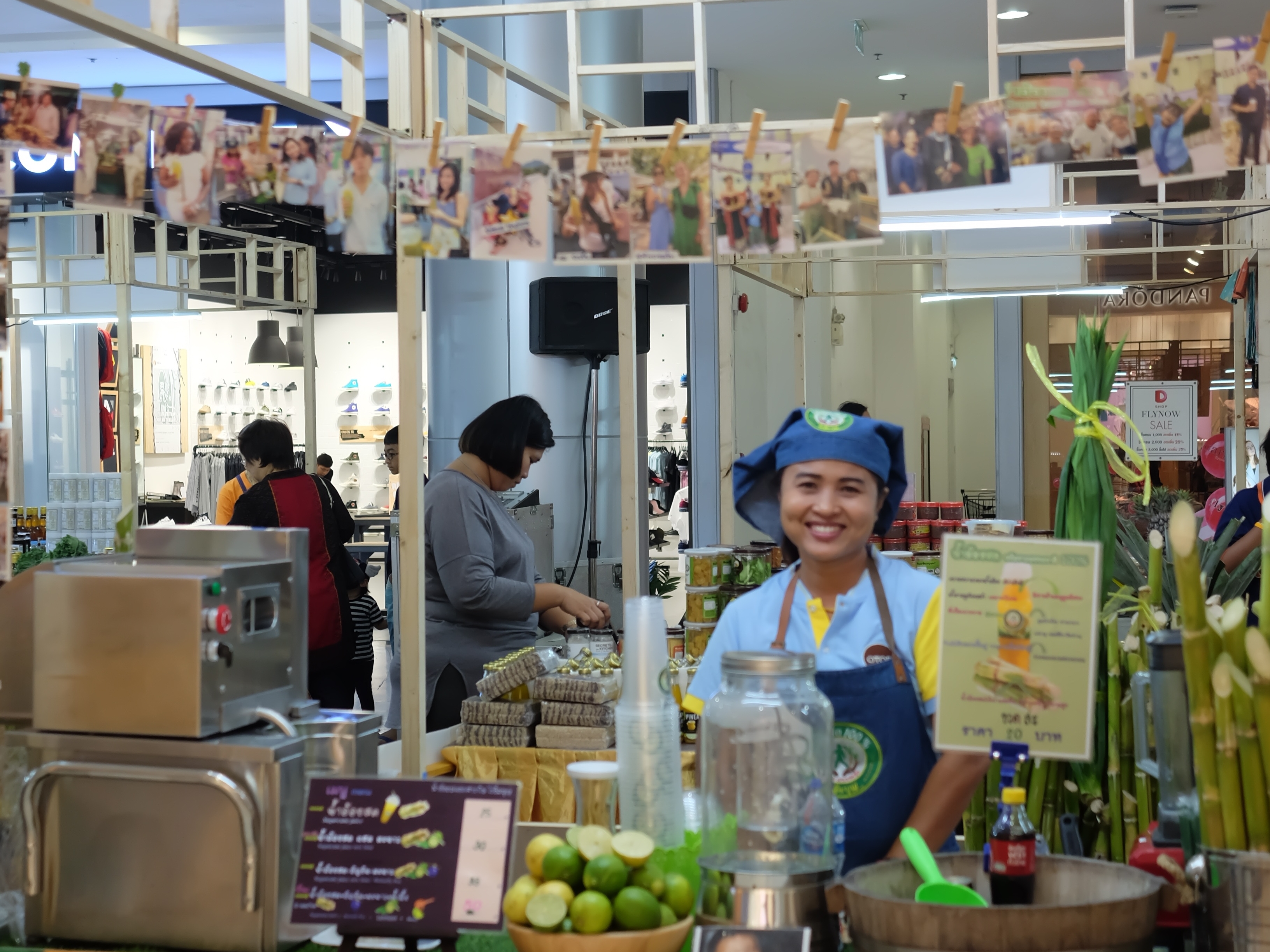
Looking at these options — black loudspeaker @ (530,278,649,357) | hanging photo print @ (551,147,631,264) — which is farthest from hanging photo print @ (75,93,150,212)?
black loudspeaker @ (530,278,649,357)

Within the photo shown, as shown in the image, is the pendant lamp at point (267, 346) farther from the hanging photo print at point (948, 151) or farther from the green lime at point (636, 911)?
the green lime at point (636, 911)

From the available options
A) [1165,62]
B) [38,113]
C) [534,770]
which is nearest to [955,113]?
[1165,62]

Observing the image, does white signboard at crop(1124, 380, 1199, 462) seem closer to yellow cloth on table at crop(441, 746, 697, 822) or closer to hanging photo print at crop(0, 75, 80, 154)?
yellow cloth on table at crop(441, 746, 697, 822)

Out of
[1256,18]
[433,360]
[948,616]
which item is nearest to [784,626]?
[948,616]

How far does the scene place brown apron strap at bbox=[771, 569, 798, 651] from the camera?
86.4 inches

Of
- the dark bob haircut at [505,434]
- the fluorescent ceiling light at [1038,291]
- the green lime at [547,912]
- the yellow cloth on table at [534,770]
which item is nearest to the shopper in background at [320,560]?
the dark bob haircut at [505,434]

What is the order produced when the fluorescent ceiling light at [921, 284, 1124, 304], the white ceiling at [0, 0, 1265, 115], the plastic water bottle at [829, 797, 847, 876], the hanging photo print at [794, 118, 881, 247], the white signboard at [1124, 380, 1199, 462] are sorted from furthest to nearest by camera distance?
the white ceiling at [0, 0, 1265, 115], the white signboard at [1124, 380, 1199, 462], the fluorescent ceiling light at [921, 284, 1124, 304], the hanging photo print at [794, 118, 881, 247], the plastic water bottle at [829, 797, 847, 876]

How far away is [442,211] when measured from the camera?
7.68 ft

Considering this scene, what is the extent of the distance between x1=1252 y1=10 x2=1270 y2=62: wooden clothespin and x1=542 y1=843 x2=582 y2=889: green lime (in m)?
1.65

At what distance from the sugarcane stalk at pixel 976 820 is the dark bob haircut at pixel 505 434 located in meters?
1.74

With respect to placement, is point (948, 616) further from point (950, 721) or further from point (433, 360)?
point (433, 360)

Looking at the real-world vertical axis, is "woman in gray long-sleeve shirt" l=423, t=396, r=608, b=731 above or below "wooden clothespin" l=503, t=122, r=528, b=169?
below

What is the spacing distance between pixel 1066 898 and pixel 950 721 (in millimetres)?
270

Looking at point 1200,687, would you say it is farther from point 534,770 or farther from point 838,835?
point 534,770
